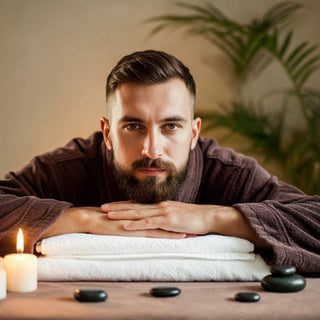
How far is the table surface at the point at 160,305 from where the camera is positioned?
1.04 meters

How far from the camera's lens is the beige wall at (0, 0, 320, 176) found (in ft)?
9.65

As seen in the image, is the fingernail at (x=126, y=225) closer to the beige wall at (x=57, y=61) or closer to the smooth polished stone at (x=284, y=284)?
the smooth polished stone at (x=284, y=284)

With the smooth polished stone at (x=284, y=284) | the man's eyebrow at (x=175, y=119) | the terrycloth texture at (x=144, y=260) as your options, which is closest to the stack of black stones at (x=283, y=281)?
the smooth polished stone at (x=284, y=284)

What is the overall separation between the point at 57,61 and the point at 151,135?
5.07 ft

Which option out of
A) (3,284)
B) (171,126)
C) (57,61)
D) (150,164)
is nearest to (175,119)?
(171,126)

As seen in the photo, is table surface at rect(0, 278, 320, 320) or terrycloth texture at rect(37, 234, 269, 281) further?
terrycloth texture at rect(37, 234, 269, 281)

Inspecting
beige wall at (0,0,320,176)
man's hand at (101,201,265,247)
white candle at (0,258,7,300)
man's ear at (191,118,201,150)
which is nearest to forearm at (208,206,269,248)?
man's hand at (101,201,265,247)

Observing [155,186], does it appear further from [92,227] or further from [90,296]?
[90,296]

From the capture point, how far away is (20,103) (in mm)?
2945

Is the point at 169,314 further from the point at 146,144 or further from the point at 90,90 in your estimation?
the point at 90,90

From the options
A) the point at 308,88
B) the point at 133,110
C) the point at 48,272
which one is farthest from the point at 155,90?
the point at 308,88

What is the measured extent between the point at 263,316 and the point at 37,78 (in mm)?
A: 2181

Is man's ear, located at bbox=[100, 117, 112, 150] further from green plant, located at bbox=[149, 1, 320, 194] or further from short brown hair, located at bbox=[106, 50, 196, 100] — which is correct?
green plant, located at bbox=[149, 1, 320, 194]

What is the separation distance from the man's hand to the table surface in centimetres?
21
